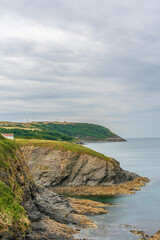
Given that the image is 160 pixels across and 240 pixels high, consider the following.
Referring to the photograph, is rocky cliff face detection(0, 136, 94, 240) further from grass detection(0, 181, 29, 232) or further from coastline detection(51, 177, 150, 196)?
coastline detection(51, 177, 150, 196)

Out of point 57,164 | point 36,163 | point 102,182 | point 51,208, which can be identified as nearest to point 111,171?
point 102,182

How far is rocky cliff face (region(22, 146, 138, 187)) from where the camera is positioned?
62.7 m

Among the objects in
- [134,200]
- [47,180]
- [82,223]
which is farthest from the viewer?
[47,180]

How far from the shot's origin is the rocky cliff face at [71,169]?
6272 cm

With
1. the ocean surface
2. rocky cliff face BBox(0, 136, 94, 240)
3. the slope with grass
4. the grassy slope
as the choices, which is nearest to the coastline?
the slope with grass

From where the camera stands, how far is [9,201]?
25297mm

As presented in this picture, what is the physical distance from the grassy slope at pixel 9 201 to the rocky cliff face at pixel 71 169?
28.3 m

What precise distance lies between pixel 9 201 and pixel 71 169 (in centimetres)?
3938

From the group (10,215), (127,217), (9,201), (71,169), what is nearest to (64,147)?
(71,169)

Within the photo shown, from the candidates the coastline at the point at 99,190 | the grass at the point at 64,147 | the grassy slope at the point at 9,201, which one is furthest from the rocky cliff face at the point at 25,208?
the grass at the point at 64,147

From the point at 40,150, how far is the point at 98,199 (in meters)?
23.0

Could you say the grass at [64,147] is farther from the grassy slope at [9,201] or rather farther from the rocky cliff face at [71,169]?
the grassy slope at [9,201]

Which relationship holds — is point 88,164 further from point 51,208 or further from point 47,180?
point 51,208

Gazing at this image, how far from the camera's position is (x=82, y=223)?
3469cm
